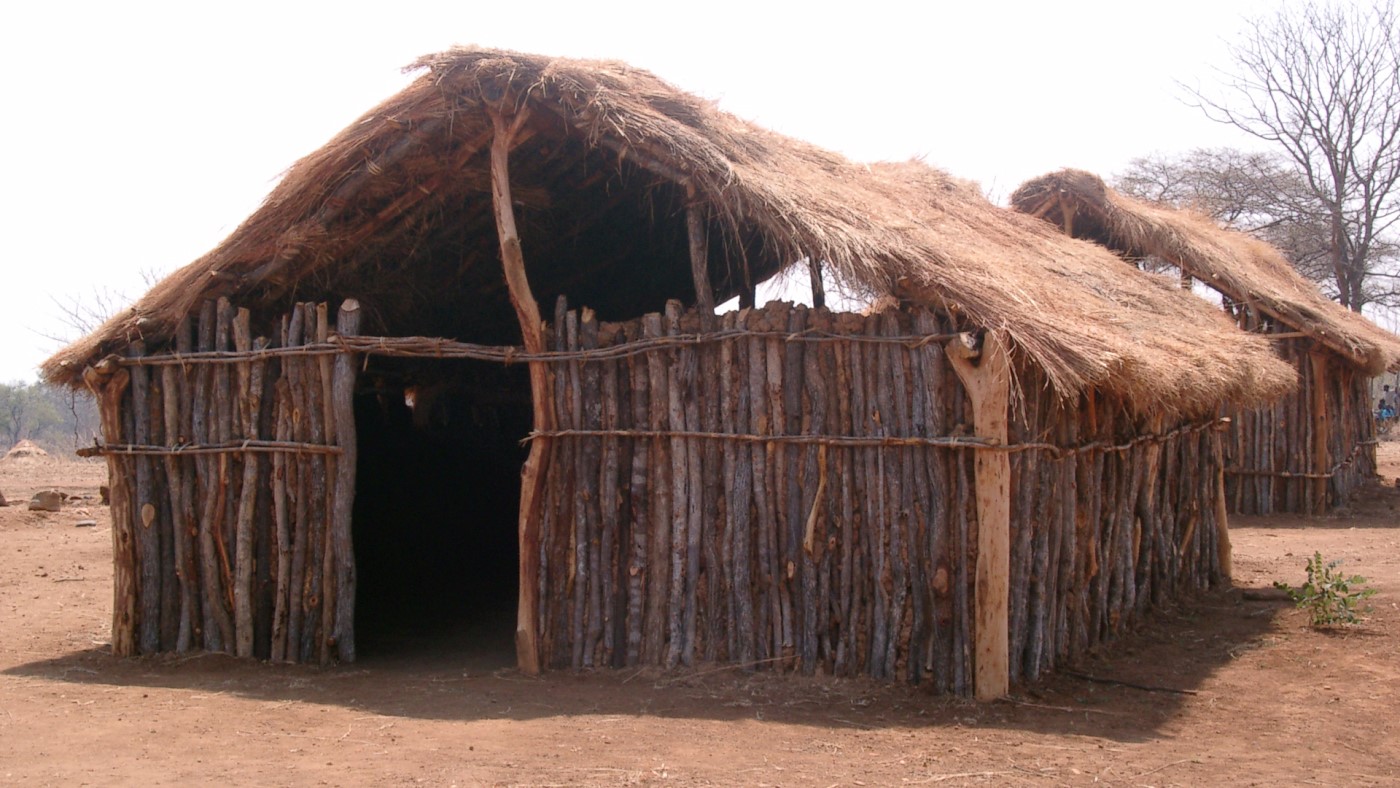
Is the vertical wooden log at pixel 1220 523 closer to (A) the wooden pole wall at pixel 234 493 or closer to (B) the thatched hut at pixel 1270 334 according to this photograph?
(B) the thatched hut at pixel 1270 334

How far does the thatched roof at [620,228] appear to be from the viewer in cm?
685

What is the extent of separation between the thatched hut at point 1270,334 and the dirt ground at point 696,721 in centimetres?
624

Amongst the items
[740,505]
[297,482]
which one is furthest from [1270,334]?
[297,482]

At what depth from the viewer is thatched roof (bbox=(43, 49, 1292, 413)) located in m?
6.85

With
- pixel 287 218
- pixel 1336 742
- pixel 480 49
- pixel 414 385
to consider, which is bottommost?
pixel 1336 742

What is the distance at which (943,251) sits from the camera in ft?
23.3

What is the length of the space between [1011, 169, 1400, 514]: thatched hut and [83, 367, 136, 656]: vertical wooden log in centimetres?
1001

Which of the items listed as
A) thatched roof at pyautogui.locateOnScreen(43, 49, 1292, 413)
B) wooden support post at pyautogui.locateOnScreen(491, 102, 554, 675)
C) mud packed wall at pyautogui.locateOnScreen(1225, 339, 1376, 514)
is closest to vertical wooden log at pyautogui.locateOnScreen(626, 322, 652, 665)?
wooden support post at pyautogui.locateOnScreen(491, 102, 554, 675)

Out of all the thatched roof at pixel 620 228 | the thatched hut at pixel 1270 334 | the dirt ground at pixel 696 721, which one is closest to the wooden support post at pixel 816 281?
the thatched roof at pixel 620 228

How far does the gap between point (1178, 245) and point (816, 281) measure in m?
8.14

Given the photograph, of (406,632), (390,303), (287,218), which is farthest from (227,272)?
(406,632)

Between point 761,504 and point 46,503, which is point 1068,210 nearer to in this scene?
point 761,504

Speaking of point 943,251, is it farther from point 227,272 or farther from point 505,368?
point 505,368

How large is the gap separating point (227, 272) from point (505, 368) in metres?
Answer: 4.00
